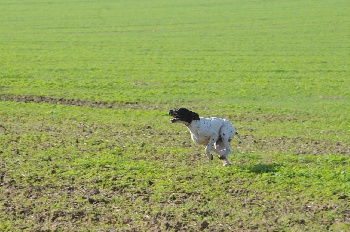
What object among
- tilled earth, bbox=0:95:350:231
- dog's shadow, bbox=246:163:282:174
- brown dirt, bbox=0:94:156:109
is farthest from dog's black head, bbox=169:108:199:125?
brown dirt, bbox=0:94:156:109

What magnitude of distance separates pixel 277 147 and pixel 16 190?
25.0 ft

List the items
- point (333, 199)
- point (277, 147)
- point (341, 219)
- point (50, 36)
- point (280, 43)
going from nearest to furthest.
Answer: point (341, 219)
point (333, 199)
point (277, 147)
point (280, 43)
point (50, 36)

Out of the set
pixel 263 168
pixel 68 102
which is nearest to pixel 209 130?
pixel 263 168

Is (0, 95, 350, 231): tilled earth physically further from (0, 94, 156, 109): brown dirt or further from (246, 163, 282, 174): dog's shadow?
(0, 94, 156, 109): brown dirt

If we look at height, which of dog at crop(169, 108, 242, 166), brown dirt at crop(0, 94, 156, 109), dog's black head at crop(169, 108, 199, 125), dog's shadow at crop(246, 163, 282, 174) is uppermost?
dog's black head at crop(169, 108, 199, 125)

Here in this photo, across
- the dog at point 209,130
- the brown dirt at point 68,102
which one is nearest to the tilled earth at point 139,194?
the dog at point 209,130

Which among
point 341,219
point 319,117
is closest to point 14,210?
point 341,219

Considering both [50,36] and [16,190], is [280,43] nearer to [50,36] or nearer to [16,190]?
[50,36]

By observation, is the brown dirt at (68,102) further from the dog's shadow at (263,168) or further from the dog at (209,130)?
the dog's shadow at (263,168)

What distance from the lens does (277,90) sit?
28.9 metres

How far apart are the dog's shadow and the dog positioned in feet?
2.06

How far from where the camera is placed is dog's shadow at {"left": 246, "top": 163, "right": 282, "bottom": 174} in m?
14.5

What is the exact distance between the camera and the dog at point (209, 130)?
14.5 metres

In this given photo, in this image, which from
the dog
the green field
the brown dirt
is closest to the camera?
the green field
